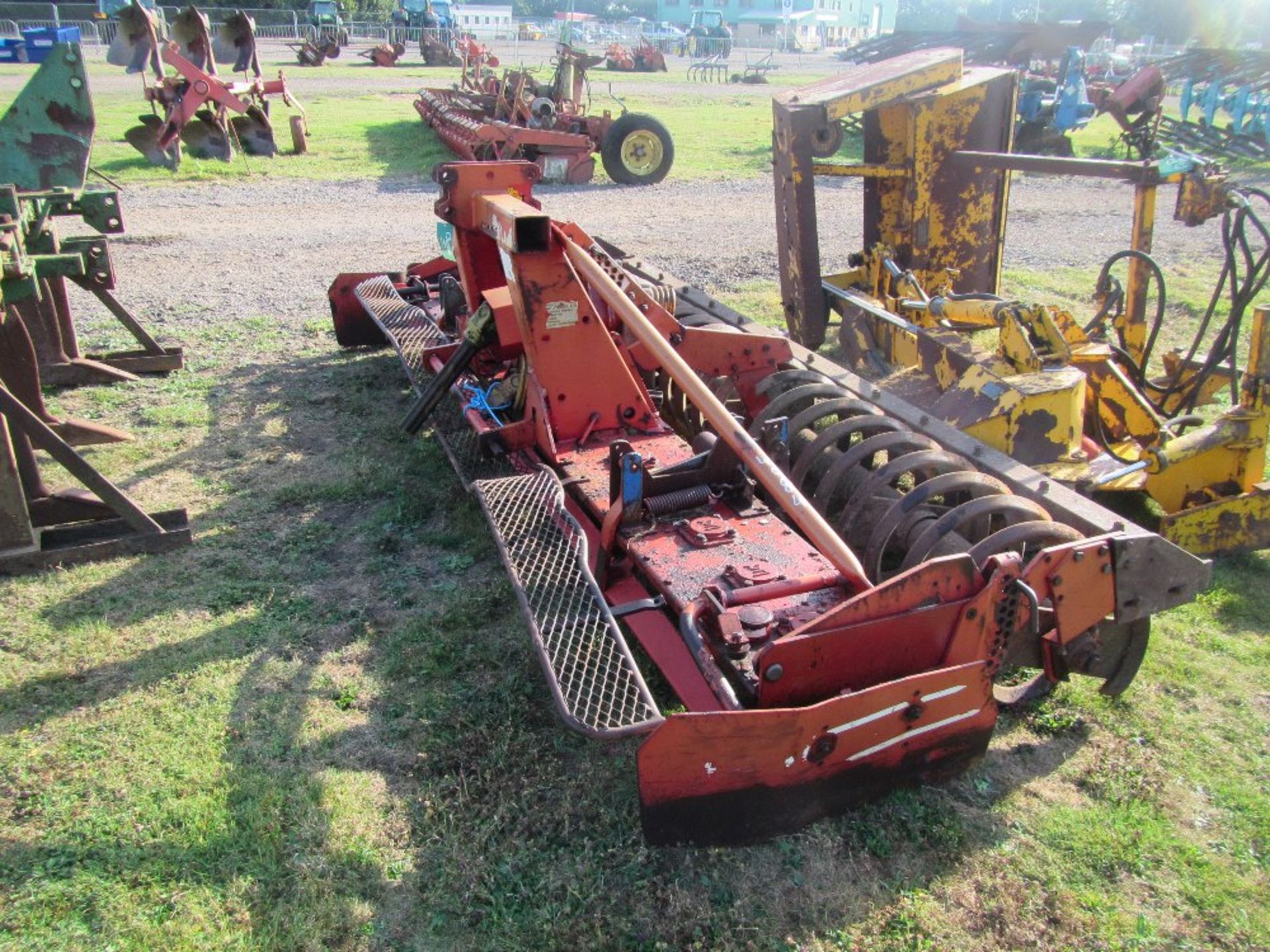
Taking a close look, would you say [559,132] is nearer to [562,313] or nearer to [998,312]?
[998,312]

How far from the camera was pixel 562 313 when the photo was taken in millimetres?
4461

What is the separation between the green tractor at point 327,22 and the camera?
36.0 m

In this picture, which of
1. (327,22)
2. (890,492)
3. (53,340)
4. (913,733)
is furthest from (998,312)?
(327,22)

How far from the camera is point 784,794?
9.50ft

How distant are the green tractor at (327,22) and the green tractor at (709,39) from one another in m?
16.1

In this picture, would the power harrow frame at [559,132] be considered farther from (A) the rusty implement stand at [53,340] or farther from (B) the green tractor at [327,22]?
(B) the green tractor at [327,22]

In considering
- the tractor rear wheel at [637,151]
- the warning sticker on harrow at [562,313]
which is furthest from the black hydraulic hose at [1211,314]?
the tractor rear wheel at [637,151]

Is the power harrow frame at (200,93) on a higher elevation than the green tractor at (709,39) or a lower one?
lower

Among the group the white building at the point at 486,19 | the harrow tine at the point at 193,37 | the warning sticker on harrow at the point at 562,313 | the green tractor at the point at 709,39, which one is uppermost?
the white building at the point at 486,19

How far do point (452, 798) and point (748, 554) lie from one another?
52.2 inches

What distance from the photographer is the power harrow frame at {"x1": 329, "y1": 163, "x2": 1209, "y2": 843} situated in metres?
2.88

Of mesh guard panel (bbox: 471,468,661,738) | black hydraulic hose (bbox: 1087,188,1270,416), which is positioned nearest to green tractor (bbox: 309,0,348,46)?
black hydraulic hose (bbox: 1087,188,1270,416)

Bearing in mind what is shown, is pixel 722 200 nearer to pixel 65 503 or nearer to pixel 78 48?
pixel 78 48

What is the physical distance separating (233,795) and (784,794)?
1801 mm
